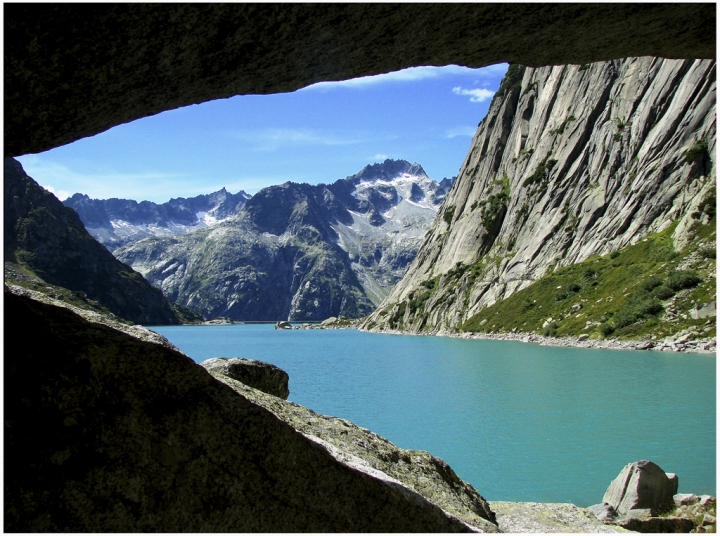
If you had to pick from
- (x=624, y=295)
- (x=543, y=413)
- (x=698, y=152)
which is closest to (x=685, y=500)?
(x=543, y=413)

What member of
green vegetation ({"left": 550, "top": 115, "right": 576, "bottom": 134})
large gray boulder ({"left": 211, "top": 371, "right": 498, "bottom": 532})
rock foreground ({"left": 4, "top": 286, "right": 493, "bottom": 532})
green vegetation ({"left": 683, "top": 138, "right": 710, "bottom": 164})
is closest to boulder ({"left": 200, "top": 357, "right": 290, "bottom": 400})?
large gray boulder ({"left": 211, "top": 371, "right": 498, "bottom": 532})

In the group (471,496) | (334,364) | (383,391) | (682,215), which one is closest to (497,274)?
(682,215)

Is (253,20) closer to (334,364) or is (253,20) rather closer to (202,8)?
(202,8)

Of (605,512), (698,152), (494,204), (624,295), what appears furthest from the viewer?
(494,204)

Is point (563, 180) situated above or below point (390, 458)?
above

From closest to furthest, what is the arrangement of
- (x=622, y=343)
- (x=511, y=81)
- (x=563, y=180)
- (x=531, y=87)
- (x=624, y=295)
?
(x=622, y=343) < (x=624, y=295) < (x=563, y=180) < (x=531, y=87) < (x=511, y=81)

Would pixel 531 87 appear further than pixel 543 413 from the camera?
Yes

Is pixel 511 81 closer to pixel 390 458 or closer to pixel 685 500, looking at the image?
pixel 685 500
